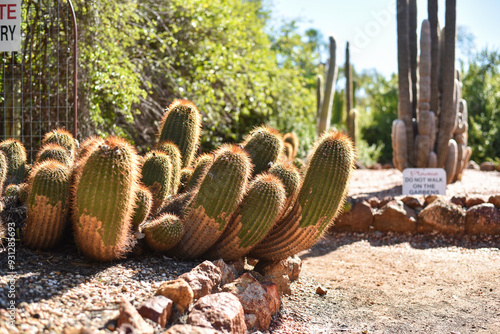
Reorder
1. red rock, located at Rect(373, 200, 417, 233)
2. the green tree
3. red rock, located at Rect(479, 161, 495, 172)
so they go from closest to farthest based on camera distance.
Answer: red rock, located at Rect(373, 200, 417, 233) < red rock, located at Rect(479, 161, 495, 172) < the green tree

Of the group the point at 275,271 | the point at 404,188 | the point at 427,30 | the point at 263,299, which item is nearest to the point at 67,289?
the point at 263,299

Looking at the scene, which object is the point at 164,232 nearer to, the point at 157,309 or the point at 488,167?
the point at 157,309

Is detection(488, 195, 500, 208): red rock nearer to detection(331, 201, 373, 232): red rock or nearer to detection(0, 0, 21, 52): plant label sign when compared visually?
detection(331, 201, 373, 232): red rock

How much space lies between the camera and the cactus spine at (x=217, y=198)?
315 cm

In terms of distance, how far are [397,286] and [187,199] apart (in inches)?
78.3

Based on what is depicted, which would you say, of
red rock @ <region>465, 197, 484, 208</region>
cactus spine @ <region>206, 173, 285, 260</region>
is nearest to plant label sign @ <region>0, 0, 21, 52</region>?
cactus spine @ <region>206, 173, 285, 260</region>

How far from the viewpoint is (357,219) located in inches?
231

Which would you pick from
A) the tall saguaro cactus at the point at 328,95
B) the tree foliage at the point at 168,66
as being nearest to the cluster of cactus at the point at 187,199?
the tree foliage at the point at 168,66

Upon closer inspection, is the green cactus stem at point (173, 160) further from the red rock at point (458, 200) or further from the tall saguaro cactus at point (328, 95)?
the tall saguaro cactus at point (328, 95)

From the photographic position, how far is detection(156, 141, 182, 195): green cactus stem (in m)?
3.81

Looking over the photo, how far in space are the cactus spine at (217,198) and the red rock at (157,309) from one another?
851mm

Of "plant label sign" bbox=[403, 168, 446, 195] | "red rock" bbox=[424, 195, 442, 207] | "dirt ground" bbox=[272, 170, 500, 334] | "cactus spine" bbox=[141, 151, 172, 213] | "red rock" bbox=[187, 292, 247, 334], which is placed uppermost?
"cactus spine" bbox=[141, 151, 172, 213]

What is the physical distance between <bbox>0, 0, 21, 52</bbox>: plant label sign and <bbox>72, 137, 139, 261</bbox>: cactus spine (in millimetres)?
1439

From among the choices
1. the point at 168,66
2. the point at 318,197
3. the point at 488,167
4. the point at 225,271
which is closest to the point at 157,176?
the point at 225,271
